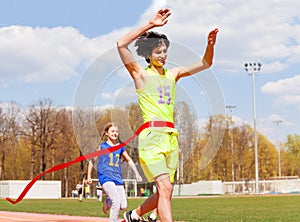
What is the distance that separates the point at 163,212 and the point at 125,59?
173 centimetres

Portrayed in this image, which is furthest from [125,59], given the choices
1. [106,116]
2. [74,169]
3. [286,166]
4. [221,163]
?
[286,166]

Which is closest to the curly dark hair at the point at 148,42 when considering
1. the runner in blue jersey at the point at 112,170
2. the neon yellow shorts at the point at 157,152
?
the neon yellow shorts at the point at 157,152

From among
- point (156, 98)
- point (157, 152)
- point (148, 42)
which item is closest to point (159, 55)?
point (148, 42)

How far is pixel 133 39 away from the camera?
19.3ft

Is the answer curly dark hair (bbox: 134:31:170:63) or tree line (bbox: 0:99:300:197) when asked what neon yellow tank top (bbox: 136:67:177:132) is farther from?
tree line (bbox: 0:99:300:197)

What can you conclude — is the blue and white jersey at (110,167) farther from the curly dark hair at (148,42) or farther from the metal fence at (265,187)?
the metal fence at (265,187)

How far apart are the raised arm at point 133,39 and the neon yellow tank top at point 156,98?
0.53 feet

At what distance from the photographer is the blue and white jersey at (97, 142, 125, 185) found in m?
8.35

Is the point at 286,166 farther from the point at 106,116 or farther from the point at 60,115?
the point at 106,116

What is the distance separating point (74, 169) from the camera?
80.3 m

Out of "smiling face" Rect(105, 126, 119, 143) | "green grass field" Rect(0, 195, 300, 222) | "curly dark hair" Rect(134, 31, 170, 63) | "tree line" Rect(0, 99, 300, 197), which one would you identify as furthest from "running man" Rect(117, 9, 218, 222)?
"tree line" Rect(0, 99, 300, 197)

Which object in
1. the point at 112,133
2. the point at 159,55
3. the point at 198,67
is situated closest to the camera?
the point at 159,55

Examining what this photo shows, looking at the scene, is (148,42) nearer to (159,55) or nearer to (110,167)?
(159,55)

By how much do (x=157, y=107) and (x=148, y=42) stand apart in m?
0.82
